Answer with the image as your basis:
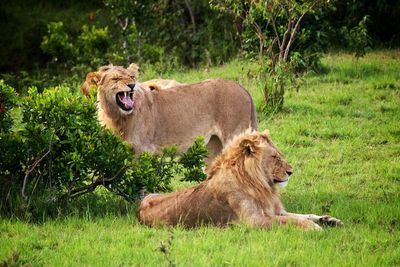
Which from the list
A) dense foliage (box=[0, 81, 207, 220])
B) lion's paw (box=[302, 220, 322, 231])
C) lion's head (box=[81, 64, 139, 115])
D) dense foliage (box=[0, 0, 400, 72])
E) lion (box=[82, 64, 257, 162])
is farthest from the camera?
dense foliage (box=[0, 0, 400, 72])

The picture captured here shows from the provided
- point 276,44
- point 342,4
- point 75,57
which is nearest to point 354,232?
point 276,44

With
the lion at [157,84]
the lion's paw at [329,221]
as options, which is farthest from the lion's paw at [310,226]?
the lion at [157,84]

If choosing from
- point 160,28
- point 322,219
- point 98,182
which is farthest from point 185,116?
point 160,28

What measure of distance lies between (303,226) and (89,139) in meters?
2.16

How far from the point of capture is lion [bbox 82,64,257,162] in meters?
9.35

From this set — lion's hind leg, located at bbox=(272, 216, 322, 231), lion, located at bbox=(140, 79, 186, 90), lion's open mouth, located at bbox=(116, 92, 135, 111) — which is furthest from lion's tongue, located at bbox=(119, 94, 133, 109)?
lion's hind leg, located at bbox=(272, 216, 322, 231)

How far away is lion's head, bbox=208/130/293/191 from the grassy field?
1.84 ft

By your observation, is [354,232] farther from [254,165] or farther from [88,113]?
[88,113]

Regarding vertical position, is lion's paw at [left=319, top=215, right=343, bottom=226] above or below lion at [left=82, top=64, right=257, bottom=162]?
below

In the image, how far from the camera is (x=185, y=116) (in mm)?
9797

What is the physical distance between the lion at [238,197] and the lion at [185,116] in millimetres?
1902

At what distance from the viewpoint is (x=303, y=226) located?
7117mm

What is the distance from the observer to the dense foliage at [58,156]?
7863 mm

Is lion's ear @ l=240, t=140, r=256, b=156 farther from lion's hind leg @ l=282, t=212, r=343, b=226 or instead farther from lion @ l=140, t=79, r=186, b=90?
lion @ l=140, t=79, r=186, b=90
